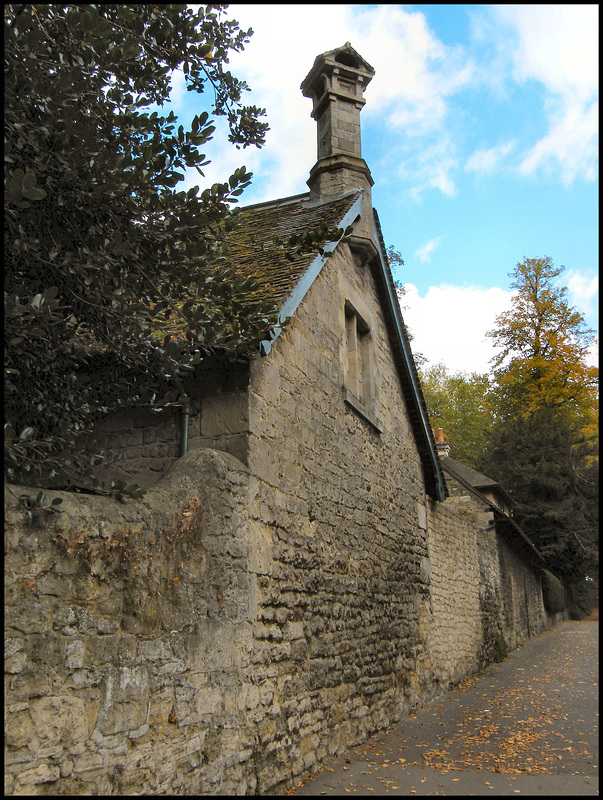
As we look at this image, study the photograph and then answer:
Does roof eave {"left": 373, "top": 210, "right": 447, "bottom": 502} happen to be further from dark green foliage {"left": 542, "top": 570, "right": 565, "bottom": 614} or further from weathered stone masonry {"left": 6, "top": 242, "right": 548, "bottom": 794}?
dark green foliage {"left": 542, "top": 570, "right": 565, "bottom": 614}

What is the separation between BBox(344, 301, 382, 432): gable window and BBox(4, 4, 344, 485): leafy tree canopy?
343cm

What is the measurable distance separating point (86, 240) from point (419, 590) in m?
7.43

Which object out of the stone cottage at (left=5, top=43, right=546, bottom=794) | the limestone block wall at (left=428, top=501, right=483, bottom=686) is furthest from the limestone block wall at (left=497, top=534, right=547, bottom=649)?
the stone cottage at (left=5, top=43, right=546, bottom=794)

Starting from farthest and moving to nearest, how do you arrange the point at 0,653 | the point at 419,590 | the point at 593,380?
the point at 593,380 < the point at 419,590 < the point at 0,653

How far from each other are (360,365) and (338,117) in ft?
13.2

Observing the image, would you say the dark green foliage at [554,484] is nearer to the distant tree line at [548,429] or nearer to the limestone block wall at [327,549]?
the distant tree line at [548,429]

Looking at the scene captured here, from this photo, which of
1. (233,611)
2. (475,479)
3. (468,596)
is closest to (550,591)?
(475,479)

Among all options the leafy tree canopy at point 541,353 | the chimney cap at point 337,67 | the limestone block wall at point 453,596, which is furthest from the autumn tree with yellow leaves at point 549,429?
the chimney cap at point 337,67

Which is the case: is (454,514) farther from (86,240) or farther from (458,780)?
(86,240)

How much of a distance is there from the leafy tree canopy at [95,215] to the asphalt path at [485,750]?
3536mm

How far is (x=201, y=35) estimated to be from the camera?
4418 millimetres

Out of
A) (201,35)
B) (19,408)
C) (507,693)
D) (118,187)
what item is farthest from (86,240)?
(507,693)

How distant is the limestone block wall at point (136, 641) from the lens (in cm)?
315

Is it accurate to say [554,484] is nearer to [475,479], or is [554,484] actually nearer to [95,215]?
[475,479]
